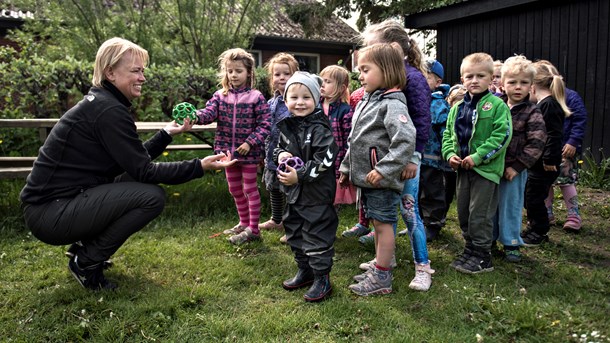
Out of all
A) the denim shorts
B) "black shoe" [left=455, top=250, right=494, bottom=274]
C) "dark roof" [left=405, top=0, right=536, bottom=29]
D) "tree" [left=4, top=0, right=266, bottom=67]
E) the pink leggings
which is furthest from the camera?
"tree" [left=4, top=0, right=266, bottom=67]

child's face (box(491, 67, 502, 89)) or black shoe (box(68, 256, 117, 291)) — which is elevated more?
child's face (box(491, 67, 502, 89))

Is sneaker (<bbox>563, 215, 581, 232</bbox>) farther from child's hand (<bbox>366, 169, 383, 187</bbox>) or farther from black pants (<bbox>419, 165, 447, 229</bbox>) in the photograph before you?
child's hand (<bbox>366, 169, 383, 187</bbox>)

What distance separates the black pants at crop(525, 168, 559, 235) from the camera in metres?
4.34

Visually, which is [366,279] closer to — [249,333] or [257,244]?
[249,333]

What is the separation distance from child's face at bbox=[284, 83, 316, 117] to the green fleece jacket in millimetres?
1277

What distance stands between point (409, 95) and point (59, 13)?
345 inches

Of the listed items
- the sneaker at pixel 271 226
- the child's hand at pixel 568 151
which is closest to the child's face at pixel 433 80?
the child's hand at pixel 568 151

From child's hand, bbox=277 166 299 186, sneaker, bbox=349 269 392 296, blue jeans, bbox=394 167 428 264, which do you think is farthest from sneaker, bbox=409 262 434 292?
child's hand, bbox=277 166 299 186

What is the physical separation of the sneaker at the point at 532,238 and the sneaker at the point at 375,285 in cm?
177

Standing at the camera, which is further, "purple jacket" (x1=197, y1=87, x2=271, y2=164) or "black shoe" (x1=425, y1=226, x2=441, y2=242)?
"black shoe" (x1=425, y1=226, x2=441, y2=242)

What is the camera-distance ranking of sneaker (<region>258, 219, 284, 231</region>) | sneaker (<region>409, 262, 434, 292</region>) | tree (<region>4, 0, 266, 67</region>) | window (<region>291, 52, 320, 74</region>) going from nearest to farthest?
1. sneaker (<region>409, 262, 434, 292</region>)
2. sneaker (<region>258, 219, 284, 231</region>)
3. tree (<region>4, 0, 266, 67</region>)
4. window (<region>291, 52, 320, 74</region>)

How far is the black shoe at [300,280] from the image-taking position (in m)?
3.37

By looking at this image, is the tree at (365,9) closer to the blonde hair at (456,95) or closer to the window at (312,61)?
the window at (312,61)

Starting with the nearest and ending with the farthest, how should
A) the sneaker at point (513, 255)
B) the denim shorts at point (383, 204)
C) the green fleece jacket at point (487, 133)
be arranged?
1. the denim shorts at point (383, 204)
2. the green fleece jacket at point (487, 133)
3. the sneaker at point (513, 255)
